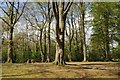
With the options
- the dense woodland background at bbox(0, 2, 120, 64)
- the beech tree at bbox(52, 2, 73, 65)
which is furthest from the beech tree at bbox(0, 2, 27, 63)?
the beech tree at bbox(52, 2, 73, 65)

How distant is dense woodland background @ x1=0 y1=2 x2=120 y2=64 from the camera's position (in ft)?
41.9

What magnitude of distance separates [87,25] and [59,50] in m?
8.87

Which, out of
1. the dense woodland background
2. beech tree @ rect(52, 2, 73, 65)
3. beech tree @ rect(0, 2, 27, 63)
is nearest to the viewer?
beech tree @ rect(52, 2, 73, 65)

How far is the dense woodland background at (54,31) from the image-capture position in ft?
41.9

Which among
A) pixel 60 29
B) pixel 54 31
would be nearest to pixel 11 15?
pixel 54 31

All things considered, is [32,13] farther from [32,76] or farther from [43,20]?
[32,76]

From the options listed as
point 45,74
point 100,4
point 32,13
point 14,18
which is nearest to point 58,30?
point 45,74

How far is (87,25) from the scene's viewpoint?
15859 millimetres

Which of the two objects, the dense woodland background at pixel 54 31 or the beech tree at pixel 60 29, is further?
the dense woodland background at pixel 54 31

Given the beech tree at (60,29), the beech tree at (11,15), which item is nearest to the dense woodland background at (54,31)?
the beech tree at (11,15)

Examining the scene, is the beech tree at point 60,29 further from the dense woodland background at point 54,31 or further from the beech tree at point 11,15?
the beech tree at point 11,15

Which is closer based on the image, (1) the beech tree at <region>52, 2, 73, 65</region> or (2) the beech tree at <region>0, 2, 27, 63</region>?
(1) the beech tree at <region>52, 2, 73, 65</region>

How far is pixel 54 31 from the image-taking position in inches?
529

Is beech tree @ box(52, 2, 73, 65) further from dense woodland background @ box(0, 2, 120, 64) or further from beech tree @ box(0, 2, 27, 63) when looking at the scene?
beech tree @ box(0, 2, 27, 63)
